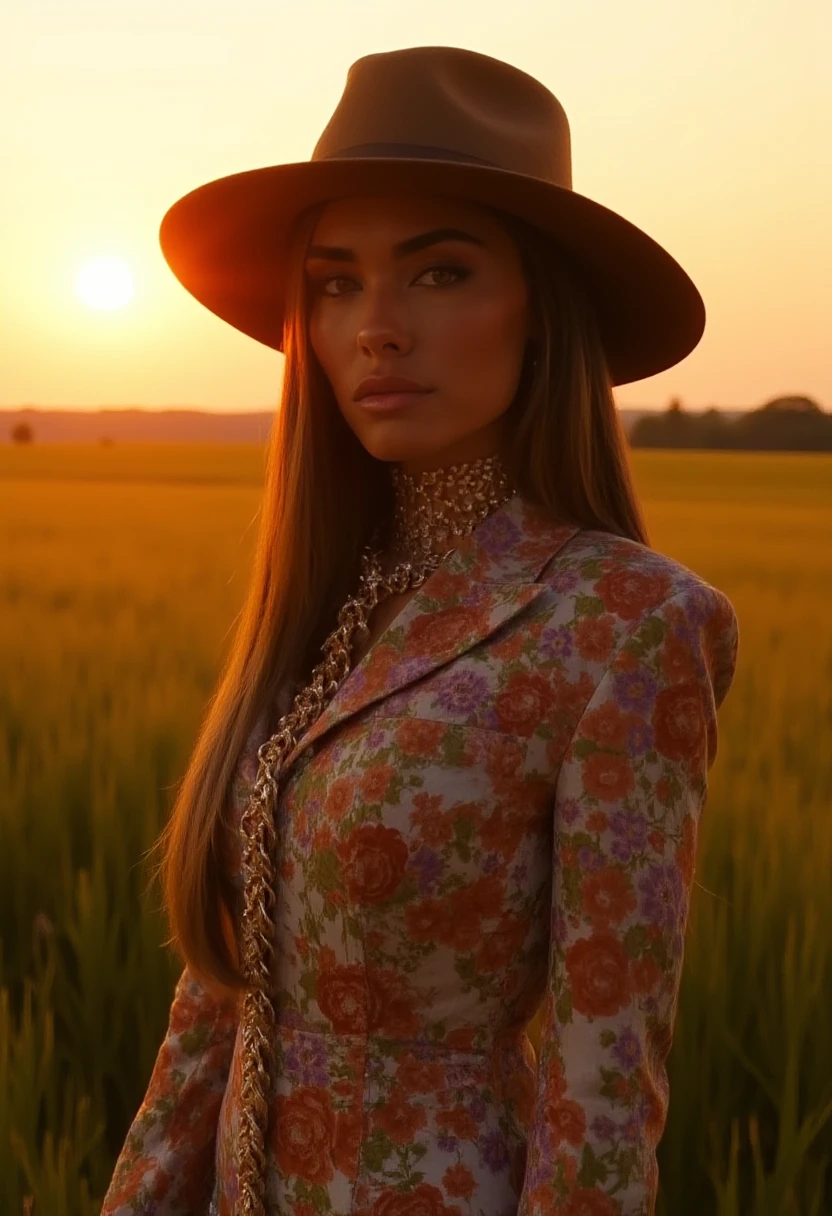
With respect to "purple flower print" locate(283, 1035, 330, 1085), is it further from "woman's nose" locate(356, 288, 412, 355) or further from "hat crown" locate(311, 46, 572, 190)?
"hat crown" locate(311, 46, 572, 190)

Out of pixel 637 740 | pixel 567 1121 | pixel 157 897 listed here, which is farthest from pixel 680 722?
pixel 157 897

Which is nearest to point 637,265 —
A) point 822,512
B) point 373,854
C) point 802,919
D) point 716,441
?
point 373,854

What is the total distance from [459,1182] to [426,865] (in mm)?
224

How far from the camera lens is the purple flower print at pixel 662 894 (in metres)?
0.83

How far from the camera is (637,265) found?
3.37 feet

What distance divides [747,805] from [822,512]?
5.24m

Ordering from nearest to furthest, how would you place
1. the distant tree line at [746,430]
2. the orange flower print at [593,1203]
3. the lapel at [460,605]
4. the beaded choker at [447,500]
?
1. the orange flower print at [593,1203]
2. the lapel at [460,605]
3. the beaded choker at [447,500]
4. the distant tree line at [746,430]

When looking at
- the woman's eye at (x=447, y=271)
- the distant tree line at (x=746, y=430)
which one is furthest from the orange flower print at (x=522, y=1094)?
the distant tree line at (x=746, y=430)

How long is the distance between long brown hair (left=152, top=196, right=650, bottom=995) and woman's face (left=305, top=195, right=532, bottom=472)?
3 centimetres

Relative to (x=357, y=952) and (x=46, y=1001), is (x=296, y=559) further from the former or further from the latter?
(x=46, y=1001)

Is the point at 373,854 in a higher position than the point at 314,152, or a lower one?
lower

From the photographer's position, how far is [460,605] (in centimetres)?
98

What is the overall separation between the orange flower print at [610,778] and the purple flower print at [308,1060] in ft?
0.94

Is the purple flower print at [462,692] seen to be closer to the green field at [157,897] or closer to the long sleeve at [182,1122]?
the green field at [157,897]
